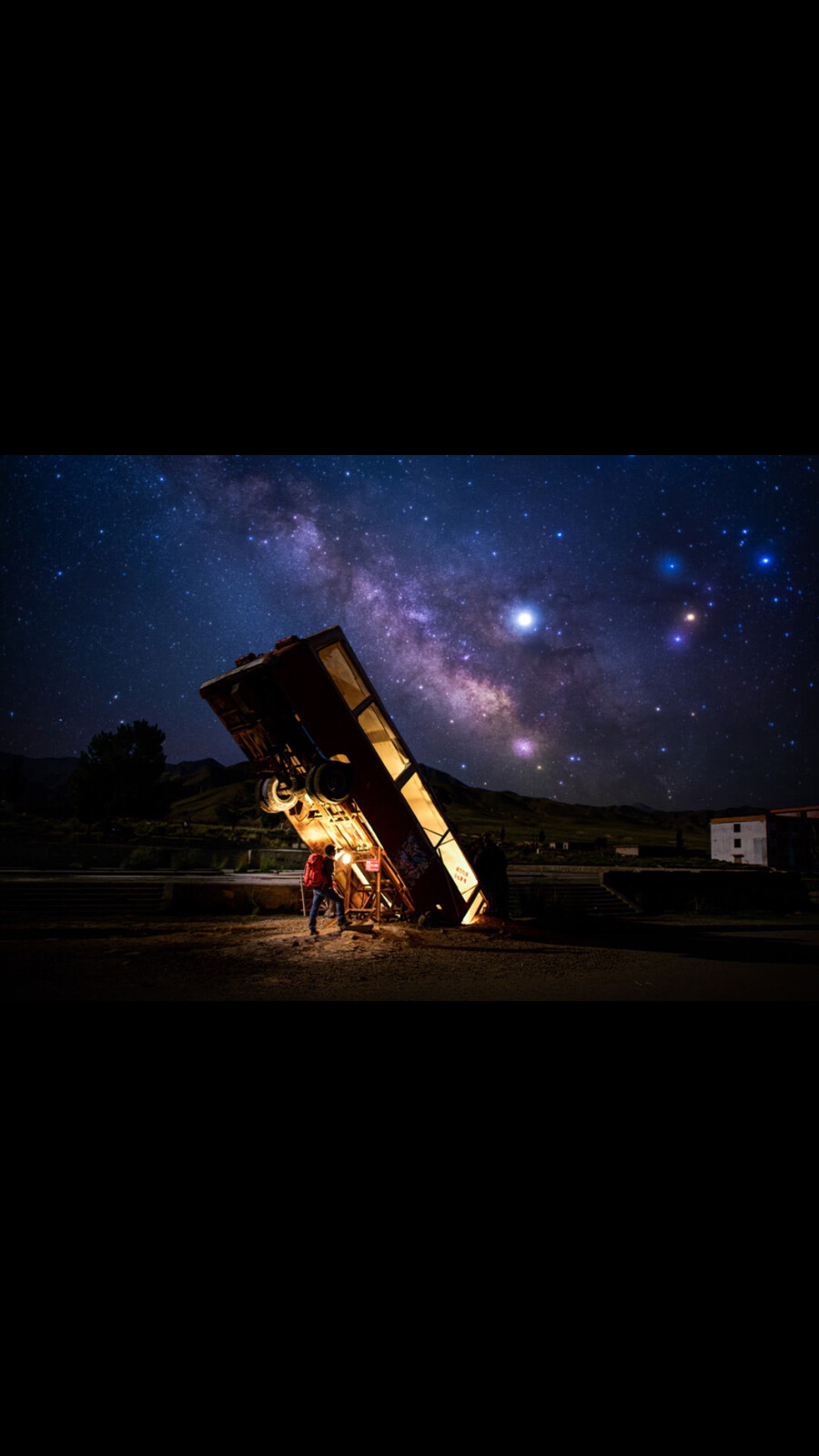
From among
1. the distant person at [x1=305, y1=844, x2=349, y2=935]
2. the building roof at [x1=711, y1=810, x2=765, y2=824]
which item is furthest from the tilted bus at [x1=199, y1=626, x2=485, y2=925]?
the building roof at [x1=711, y1=810, x2=765, y2=824]

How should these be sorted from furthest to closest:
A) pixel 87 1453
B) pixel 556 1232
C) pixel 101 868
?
pixel 101 868, pixel 556 1232, pixel 87 1453

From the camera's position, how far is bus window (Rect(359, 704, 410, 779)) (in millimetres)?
9938

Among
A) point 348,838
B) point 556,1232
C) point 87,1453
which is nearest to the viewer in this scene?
point 87,1453

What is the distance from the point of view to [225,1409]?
1.51 meters

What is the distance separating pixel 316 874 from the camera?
31.7 feet

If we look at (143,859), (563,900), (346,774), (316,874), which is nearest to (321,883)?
(316,874)

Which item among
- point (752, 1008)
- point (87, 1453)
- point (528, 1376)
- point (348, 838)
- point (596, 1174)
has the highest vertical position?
point (348, 838)

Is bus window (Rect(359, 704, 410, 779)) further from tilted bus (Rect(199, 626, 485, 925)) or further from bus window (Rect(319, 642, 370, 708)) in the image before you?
bus window (Rect(319, 642, 370, 708))

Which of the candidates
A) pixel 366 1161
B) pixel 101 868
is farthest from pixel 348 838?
pixel 101 868

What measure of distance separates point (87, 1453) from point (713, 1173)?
7.48 feet

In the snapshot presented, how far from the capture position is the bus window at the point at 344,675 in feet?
A: 32.1

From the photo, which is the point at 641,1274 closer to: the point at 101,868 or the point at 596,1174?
the point at 596,1174

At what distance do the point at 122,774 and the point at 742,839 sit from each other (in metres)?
54.1

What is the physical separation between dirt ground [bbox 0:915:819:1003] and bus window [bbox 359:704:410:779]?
108 inches
